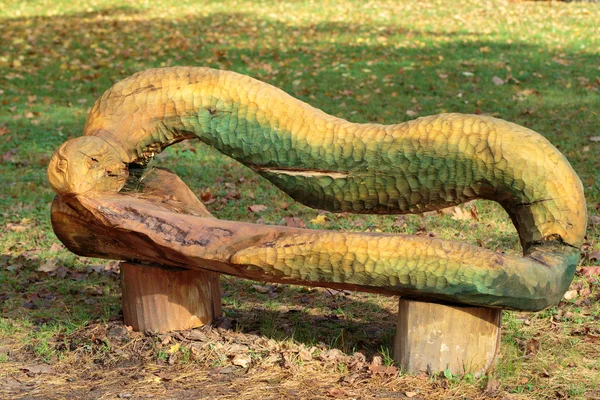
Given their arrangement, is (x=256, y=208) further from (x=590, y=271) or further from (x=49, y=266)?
(x=590, y=271)

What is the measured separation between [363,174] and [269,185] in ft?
11.6

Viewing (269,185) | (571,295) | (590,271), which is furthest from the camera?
(269,185)

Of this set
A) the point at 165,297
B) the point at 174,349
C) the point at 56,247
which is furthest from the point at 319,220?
the point at 174,349

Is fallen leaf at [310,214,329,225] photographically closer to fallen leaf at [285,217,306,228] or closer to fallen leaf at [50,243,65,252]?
fallen leaf at [285,217,306,228]

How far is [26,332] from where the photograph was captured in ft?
16.2

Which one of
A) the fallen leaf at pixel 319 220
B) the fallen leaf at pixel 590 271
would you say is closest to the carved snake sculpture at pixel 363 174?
the fallen leaf at pixel 590 271

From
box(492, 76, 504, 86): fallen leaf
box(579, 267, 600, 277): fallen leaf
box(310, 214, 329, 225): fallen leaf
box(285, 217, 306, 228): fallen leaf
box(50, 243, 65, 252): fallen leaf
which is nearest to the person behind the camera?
box(579, 267, 600, 277): fallen leaf

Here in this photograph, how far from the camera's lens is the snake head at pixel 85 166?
4.23m

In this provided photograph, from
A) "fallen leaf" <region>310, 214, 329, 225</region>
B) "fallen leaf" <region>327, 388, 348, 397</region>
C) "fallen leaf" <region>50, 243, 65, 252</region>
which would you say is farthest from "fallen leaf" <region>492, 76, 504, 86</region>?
"fallen leaf" <region>327, 388, 348, 397</region>

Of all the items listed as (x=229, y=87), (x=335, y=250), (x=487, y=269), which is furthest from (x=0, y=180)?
(x=487, y=269)

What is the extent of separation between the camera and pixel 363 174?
417 centimetres

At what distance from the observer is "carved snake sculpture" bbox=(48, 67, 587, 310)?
378 centimetres

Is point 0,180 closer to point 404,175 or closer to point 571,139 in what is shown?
point 404,175

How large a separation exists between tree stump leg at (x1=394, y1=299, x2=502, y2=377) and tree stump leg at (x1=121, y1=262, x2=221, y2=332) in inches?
47.9
